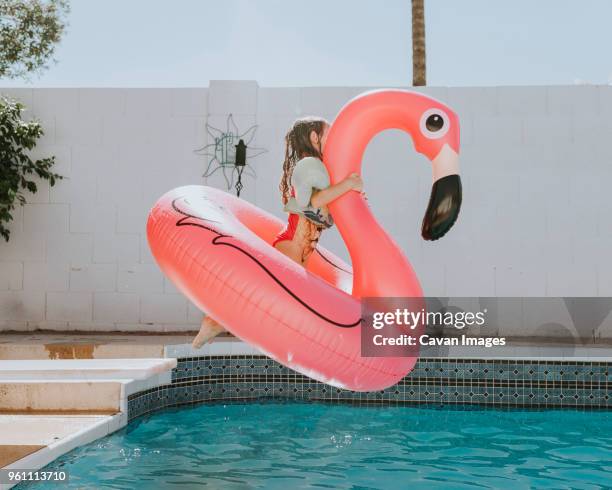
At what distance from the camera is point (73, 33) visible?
1098 cm

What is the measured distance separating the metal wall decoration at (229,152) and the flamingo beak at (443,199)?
4232mm

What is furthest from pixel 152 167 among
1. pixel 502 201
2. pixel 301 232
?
pixel 301 232

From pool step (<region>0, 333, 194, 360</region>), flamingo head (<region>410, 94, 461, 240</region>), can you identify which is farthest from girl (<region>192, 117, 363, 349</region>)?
pool step (<region>0, 333, 194, 360</region>)

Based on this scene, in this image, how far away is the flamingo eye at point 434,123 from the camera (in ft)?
7.94

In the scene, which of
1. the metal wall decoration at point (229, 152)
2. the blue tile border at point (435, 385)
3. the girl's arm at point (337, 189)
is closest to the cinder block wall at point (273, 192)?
the metal wall decoration at point (229, 152)

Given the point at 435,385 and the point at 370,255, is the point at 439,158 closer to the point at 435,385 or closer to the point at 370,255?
the point at 370,255

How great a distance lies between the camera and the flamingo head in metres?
2.34

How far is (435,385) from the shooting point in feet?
15.7

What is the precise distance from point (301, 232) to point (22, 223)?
15.1ft

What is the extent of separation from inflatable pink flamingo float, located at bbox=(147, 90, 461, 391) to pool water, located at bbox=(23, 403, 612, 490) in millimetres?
878

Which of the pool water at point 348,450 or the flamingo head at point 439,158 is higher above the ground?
the flamingo head at point 439,158

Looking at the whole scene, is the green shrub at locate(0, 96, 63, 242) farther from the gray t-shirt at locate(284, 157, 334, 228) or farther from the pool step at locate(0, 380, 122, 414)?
the gray t-shirt at locate(284, 157, 334, 228)

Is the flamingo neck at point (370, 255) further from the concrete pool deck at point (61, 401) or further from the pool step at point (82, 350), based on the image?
the pool step at point (82, 350)

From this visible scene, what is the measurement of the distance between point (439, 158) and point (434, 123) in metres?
0.12
